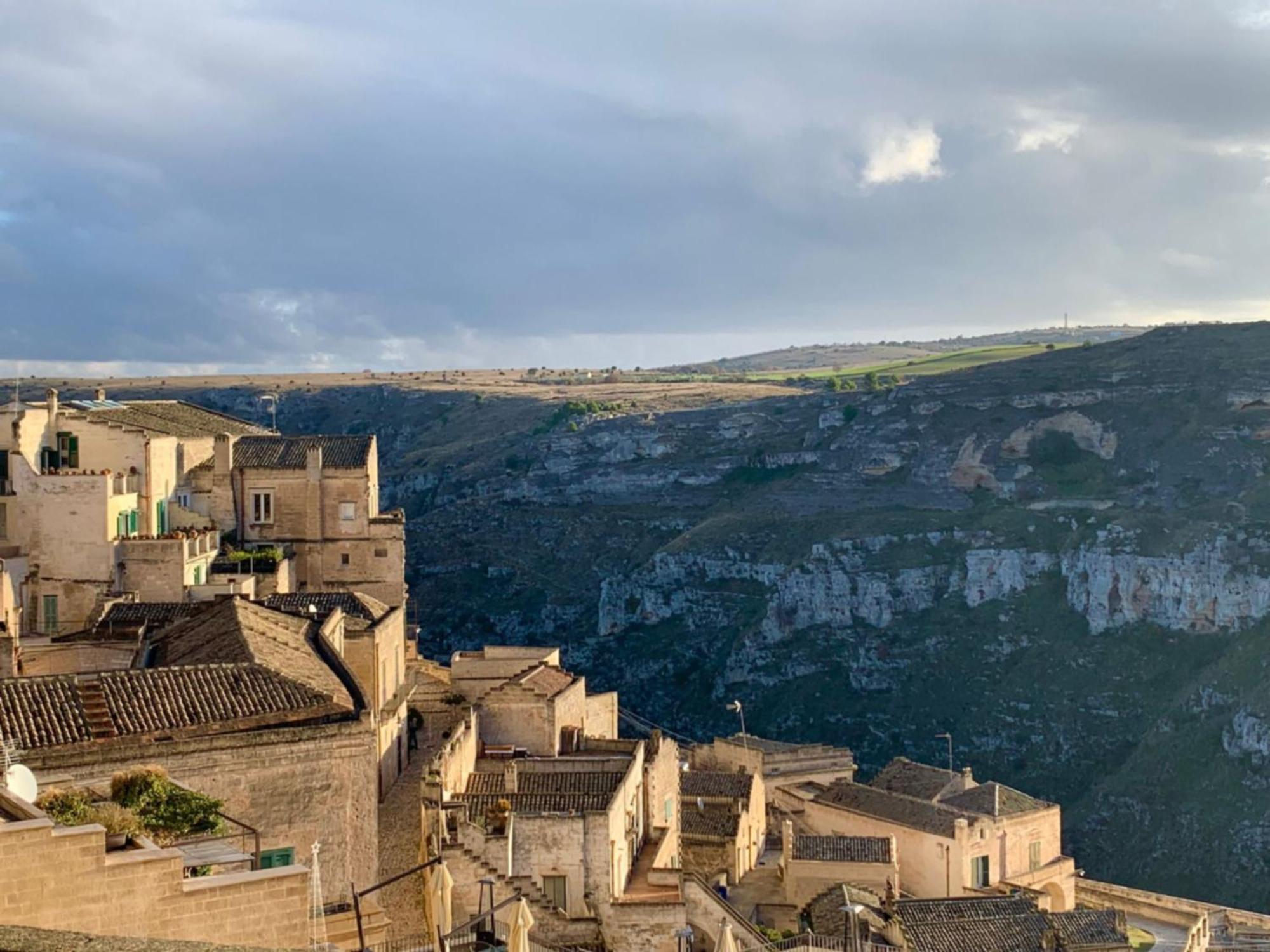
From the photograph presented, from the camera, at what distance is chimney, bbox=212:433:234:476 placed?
144ft

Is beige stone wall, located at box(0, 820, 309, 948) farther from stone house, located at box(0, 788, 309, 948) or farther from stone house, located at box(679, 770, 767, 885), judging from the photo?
stone house, located at box(679, 770, 767, 885)

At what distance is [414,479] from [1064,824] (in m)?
76.4

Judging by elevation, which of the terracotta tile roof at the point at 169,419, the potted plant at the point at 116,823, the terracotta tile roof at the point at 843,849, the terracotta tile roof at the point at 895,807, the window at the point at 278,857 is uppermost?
the terracotta tile roof at the point at 169,419

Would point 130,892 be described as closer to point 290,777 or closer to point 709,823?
point 290,777

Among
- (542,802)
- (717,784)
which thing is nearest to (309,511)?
(717,784)

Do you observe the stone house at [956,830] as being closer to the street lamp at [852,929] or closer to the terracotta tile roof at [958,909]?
the terracotta tile roof at [958,909]

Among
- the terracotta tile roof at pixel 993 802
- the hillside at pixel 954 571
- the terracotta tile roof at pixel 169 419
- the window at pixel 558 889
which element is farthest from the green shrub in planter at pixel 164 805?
the hillside at pixel 954 571

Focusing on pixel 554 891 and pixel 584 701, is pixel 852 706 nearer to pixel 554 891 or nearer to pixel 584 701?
pixel 584 701

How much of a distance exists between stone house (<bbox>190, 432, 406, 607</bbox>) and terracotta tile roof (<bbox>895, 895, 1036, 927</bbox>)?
17.2 m

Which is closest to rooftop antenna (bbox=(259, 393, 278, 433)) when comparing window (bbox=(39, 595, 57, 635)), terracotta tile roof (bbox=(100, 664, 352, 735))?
window (bbox=(39, 595, 57, 635))

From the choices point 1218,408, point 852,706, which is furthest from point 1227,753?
point 1218,408

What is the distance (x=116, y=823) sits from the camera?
15.1 meters

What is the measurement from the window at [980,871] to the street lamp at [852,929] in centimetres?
1039

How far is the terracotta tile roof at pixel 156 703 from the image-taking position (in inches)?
837
